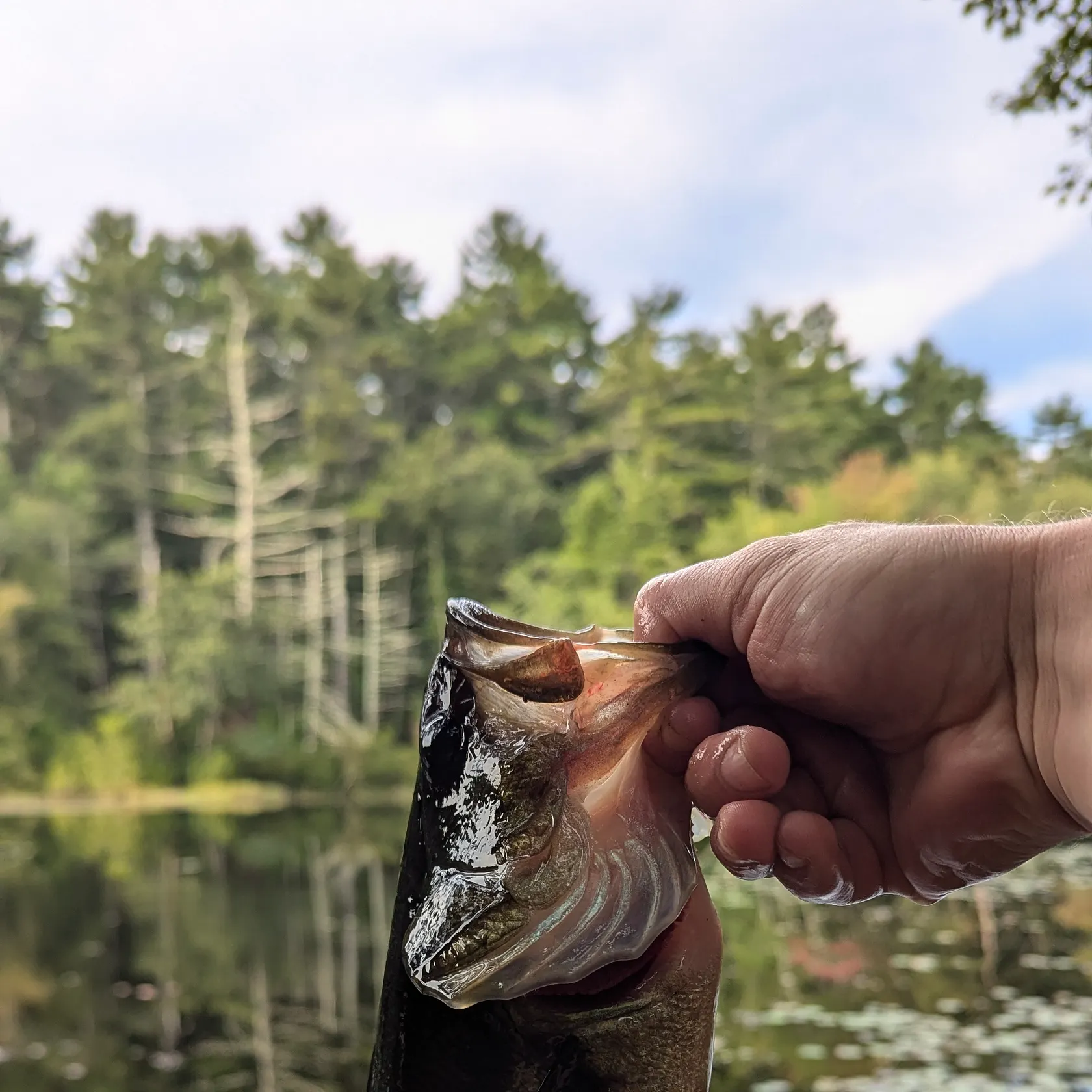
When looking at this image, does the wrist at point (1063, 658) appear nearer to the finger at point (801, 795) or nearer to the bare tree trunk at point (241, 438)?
the finger at point (801, 795)

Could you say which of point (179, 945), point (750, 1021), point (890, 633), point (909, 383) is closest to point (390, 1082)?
point (890, 633)

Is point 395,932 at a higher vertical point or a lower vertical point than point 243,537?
lower

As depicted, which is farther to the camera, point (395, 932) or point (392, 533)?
point (392, 533)

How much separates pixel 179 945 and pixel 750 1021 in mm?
6337

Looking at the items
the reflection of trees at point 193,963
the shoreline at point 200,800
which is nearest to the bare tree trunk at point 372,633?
the shoreline at point 200,800

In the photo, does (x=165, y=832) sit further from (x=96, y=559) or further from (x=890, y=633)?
(x=890, y=633)

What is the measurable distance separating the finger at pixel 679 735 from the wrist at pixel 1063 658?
466mm

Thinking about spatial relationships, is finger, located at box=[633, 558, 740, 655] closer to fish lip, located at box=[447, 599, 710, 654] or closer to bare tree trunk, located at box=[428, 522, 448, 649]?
fish lip, located at box=[447, 599, 710, 654]

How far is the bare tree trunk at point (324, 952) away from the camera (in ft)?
28.7

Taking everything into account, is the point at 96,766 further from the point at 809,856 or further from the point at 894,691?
the point at 894,691

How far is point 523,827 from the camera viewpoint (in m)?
1.18

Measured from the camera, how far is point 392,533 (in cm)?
3419

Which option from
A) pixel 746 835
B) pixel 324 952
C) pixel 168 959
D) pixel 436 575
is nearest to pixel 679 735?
pixel 746 835

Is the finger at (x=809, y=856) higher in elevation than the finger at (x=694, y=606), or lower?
lower
